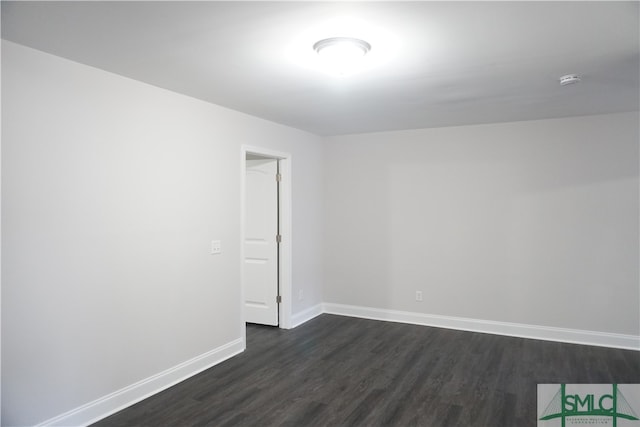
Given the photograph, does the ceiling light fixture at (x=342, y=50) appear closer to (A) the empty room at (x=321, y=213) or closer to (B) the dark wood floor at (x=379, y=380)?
(A) the empty room at (x=321, y=213)

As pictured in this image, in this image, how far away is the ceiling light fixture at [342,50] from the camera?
90.2 inches

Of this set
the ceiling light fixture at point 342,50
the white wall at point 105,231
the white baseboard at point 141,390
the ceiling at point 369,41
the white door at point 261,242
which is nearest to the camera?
the ceiling at point 369,41

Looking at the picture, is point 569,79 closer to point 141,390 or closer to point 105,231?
point 105,231

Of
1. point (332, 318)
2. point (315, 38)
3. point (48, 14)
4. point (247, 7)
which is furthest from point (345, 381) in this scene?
point (48, 14)

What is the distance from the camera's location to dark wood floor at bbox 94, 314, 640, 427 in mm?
2885

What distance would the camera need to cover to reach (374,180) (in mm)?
5406

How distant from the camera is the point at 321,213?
5707 millimetres

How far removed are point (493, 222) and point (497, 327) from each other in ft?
3.90

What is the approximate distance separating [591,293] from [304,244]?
3193mm
